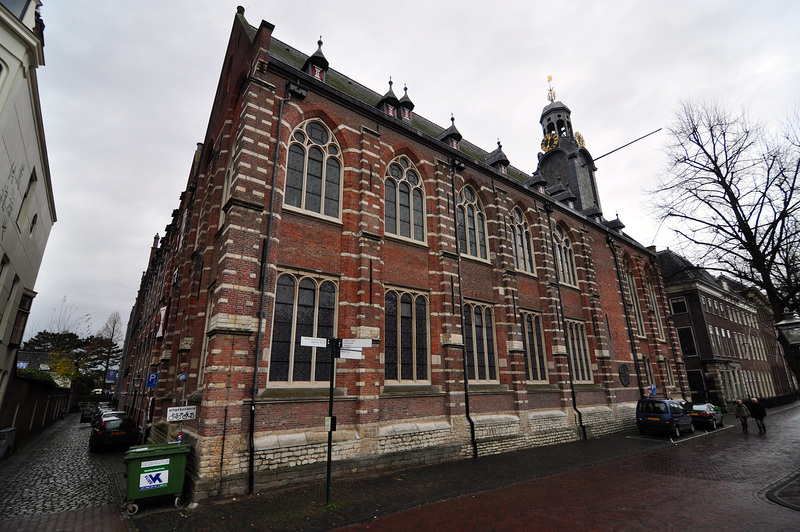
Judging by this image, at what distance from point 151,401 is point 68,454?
4.28 m

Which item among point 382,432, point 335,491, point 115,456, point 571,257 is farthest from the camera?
point 571,257

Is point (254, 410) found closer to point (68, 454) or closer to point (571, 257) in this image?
point (68, 454)

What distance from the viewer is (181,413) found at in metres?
9.23

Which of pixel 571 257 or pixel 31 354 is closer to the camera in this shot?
pixel 571 257

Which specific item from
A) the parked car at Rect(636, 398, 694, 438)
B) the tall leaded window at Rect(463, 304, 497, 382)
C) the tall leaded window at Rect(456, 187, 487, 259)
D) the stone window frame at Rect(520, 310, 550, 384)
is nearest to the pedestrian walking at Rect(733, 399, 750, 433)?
the parked car at Rect(636, 398, 694, 438)

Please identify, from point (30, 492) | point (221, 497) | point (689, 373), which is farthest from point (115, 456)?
point (689, 373)

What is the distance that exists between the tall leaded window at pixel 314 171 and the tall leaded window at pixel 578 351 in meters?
14.4

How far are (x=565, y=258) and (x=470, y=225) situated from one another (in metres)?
8.37

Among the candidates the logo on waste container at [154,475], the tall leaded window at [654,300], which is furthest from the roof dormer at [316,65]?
the tall leaded window at [654,300]

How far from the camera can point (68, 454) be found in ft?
49.9

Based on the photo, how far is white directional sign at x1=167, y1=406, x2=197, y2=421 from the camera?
9047mm

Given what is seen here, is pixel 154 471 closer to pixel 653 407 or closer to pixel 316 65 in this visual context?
pixel 316 65

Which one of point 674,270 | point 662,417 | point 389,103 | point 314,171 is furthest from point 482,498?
point 674,270

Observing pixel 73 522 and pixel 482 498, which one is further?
pixel 482 498
